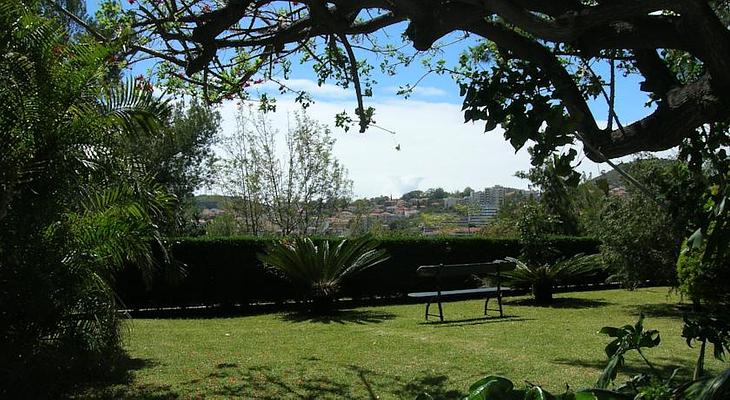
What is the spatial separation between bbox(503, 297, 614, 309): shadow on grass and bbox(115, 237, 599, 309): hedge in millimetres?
1841

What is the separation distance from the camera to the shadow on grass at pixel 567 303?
1590 cm

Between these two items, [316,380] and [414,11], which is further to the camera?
[316,380]

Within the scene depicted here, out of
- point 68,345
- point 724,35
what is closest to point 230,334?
point 68,345

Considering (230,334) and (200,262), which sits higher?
(200,262)

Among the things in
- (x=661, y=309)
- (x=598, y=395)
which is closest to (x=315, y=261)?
(x=661, y=309)

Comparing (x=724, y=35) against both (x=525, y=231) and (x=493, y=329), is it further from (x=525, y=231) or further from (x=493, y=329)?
(x=525, y=231)

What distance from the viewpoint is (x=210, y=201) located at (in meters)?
32.6

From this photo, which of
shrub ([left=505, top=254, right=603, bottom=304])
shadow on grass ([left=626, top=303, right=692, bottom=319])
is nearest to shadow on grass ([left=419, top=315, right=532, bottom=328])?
shadow on grass ([left=626, top=303, right=692, bottom=319])

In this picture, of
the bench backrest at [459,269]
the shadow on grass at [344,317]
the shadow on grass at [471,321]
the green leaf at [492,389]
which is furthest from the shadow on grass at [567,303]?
the green leaf at [492,389]

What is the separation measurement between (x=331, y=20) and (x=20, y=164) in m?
2.78

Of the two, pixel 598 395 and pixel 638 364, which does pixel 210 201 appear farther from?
pixel 598 395

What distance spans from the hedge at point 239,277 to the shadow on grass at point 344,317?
148 centimetres

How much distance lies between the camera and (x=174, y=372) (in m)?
7.52

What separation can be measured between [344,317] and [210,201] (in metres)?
20.2
